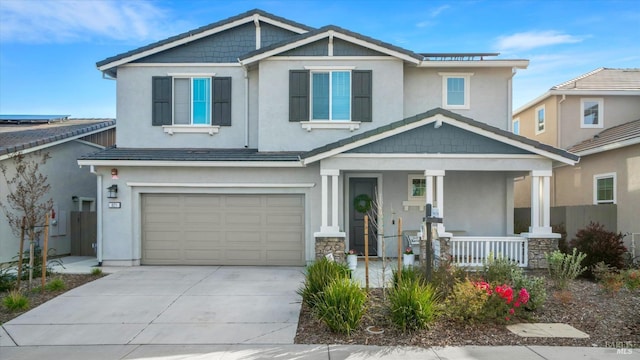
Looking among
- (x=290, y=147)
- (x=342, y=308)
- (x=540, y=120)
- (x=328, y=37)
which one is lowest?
(x=342, y=308)

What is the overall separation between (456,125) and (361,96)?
2967 millimetres

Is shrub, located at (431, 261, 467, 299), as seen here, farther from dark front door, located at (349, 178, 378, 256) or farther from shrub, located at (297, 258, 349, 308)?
dark front door, located at (349, 178, 378, 256)

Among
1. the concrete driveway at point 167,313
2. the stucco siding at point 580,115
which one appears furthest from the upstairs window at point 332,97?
the stucco siding at point 580,115

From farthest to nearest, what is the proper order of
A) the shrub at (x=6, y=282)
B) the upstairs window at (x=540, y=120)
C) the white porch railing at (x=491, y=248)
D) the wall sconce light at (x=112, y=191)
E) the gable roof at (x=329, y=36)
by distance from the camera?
the upstairs window at (x=540, y=120)
the gable roof at (x=329, y=36)
the wall sconce light at (x=112, y=191)
the white porch railing at (x=491, y=248)
the shrub at (x=6, y=282)

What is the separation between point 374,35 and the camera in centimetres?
1278

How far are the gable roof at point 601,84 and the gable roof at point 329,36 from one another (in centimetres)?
736

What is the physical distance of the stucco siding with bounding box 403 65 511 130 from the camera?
526 inches

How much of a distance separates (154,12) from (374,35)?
22.3 feet

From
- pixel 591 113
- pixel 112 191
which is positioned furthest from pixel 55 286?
pixel 591 113

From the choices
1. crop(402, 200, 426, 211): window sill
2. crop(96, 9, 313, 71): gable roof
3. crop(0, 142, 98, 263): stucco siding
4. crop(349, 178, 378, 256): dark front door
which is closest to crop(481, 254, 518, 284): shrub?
crop(402, 200, 426, 211): window sill

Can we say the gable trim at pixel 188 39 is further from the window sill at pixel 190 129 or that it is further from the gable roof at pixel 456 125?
the gable roof at pixel 456 125

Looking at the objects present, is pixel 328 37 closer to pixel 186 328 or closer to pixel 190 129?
pixel 190 129

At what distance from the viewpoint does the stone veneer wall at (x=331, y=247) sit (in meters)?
11.1

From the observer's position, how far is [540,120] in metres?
17.8
